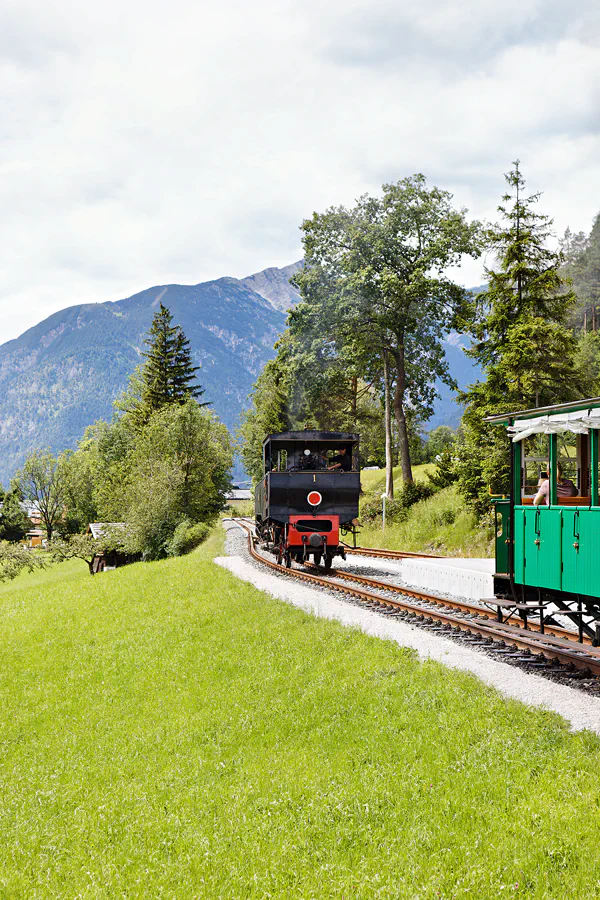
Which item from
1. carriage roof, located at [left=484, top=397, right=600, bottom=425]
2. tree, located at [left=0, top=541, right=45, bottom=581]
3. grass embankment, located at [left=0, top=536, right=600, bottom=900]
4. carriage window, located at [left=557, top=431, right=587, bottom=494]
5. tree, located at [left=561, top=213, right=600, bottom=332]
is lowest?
tree, located at [left=0, top=541, right=45, bottom=581]

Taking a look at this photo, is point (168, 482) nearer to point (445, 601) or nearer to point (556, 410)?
point (445, 601)

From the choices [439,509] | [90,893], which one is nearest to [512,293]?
[439,509]

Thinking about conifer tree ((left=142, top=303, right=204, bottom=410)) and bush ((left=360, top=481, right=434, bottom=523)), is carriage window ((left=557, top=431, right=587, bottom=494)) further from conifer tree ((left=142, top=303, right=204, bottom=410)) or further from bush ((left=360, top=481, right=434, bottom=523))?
conifer tree ((left=142, top=303, right=204, bottom=410))

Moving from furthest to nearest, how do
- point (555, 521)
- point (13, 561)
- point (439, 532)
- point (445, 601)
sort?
1. point (13, 561)
2. point (439, 532)
3. point (445, 601)
4. point (555, 521)

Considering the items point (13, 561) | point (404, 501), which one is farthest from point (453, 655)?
point (13, 561)

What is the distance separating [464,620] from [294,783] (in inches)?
269

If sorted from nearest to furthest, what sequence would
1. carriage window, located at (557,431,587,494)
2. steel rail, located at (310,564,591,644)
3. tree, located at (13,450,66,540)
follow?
1. carriage window, located at (557,431,587,494)
2. steel rail, located at (310,564,591,644)
3. tree, located at (13,450,66,540)

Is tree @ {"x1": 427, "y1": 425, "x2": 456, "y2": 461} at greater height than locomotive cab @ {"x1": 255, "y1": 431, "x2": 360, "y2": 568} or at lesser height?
greater

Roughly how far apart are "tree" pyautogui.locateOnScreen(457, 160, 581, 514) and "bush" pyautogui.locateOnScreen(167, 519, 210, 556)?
712 inches

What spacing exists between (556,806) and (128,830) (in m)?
3.88

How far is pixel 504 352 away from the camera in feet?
84.9

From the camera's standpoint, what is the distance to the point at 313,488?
22766 mm

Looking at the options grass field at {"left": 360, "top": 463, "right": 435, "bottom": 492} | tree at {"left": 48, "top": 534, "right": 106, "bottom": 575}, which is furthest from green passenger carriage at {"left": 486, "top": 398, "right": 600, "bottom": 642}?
tree at {"left": 48, "top": 534, "right": 106, "bottom": 575}

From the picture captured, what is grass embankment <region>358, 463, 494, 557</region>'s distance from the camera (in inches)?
1078
